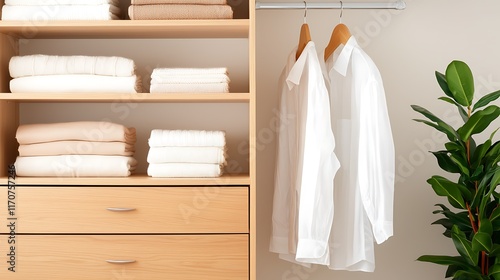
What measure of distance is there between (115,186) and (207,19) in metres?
0.72

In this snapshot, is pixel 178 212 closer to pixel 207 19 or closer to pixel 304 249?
pixel 304 249

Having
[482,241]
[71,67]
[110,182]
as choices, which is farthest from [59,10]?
[482,241]

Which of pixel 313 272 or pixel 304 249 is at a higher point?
pixel 304 249

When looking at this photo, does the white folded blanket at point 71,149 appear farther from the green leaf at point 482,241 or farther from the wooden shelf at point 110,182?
the green leaf at point 482,241

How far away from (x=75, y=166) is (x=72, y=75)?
352 millimetres

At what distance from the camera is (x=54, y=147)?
2.36 m

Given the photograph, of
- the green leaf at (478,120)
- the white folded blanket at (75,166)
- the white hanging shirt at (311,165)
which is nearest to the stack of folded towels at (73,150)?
the white folded blanket at (75,166)

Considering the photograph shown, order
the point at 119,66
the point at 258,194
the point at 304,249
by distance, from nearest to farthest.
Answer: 1. the point at 304,249
2. the point at 119,66
3. the point at 258,194

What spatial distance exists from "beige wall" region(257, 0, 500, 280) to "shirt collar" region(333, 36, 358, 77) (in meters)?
0.47

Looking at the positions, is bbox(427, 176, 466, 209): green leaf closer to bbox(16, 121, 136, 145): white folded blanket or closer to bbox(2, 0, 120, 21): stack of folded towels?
bbox(16, 121, 136, 145): white folded blanket

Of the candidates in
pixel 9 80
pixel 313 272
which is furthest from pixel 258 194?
pixel 9 80

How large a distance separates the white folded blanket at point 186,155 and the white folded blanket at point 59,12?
0.56 meters

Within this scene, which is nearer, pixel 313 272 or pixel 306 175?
pixel 306 175

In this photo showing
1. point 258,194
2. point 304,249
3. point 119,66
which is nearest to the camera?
point 304,249
